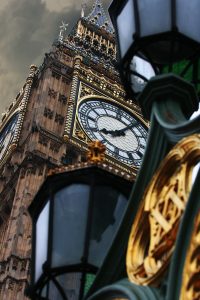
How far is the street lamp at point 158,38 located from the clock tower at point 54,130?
43.6 ft

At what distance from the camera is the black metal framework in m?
3.01

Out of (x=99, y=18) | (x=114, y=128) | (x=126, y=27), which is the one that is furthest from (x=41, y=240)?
(x=99, y=18)

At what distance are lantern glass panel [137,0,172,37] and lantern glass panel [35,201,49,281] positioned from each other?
2.63 ft

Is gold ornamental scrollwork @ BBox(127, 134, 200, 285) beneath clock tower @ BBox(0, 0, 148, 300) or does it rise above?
beneath

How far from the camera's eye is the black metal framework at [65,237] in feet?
9.87

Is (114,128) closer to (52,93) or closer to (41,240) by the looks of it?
(52,93)

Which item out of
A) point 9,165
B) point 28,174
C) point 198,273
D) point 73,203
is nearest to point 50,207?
point 73,203

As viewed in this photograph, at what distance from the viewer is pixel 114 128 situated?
2120 cm

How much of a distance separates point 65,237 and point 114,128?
59.6 ft

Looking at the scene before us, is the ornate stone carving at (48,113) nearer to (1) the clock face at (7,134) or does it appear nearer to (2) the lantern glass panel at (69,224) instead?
(1) the clock face at (7,134)

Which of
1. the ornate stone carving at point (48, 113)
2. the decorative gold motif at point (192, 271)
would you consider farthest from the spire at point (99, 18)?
the decorative gold motif at point (192, 271)

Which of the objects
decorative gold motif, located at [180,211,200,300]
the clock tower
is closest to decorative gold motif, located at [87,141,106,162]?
decorative gold motif, located at [180,211,200,300]

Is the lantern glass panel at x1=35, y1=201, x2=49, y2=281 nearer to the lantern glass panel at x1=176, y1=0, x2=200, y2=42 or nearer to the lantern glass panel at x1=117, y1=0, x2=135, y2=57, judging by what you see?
the lantern glass panel at x1=117, y1=0, x2=135, y2=57

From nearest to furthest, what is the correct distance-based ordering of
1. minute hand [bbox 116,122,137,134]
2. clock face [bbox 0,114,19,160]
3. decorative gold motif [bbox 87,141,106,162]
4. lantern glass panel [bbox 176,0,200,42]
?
lantern glass panel [bbox 176,0,200,42]
decorative gold motif [bbox 87,141,106,162]
minute hand [bbox 116,122,137,134]
clock face [bbox 0,114,19,160]
